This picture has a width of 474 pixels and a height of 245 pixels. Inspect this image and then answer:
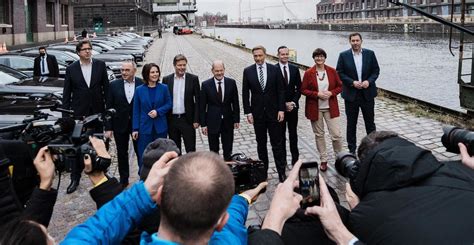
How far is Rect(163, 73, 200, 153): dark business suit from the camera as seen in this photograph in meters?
6.09

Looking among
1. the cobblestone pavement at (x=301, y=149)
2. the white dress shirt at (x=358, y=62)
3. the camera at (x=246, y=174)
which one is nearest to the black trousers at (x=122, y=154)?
the cobblestone pavement at (x=301, y=149)

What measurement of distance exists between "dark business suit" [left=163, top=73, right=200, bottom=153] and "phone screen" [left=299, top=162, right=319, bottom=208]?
152 inches

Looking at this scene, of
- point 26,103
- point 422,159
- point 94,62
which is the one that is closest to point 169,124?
point 94,62

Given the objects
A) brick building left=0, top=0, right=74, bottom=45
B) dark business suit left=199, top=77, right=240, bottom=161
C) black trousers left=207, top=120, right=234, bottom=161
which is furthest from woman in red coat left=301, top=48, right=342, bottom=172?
brick building left=0, top=0, right=74, bottom=45

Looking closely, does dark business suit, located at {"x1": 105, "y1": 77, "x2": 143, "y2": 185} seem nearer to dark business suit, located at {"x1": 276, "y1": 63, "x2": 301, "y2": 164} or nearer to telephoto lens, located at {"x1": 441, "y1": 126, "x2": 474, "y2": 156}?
dark business suit, located at {"x1": 276, "y1": 63, "x2": 301, "y2": 164}

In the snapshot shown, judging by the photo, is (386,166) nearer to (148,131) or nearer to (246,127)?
(148,131)

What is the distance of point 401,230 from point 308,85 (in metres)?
4.53

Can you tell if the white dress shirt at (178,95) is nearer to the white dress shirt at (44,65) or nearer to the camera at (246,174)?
the camera at (246,174)

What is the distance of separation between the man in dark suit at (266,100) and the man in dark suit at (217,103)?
237 mm

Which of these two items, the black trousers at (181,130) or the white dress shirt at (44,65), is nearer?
the black trousers at (181,130)

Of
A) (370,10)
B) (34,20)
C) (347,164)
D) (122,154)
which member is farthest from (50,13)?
(370,10)

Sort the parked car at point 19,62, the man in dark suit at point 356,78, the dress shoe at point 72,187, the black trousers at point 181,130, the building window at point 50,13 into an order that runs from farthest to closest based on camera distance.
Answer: the building window at point 50,13 < the parked car at point 19,62 < the man in dark suit at point 356,78 < the black trousers at point 181,130 < the dress shoe at point 72,187

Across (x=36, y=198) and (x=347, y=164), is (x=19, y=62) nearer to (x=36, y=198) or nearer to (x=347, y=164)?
(x=36, y=198)

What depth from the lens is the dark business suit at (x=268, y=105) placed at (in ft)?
19.9
